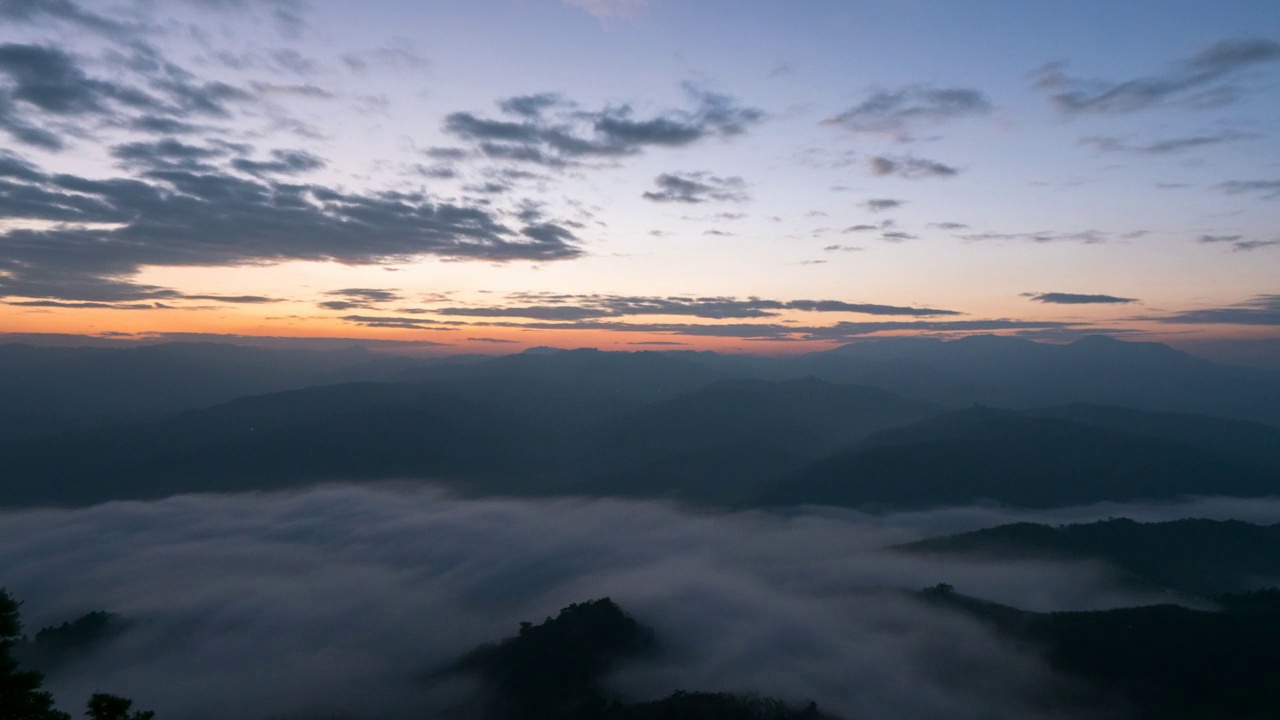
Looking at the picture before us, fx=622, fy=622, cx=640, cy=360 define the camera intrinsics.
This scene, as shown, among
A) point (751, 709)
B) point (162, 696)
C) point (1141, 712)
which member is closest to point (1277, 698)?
point (1141, 712)

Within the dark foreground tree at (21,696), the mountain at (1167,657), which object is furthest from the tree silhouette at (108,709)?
the mountain at (1167,657)

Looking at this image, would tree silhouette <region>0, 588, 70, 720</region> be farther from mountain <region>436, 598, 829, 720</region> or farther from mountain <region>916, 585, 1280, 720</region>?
mountain <region>916, 585, 1280, 720</region>

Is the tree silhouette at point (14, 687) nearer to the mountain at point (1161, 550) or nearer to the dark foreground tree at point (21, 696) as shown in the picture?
the dark foreground tree at point (21, 696)

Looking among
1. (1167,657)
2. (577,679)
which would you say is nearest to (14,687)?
(577,679)

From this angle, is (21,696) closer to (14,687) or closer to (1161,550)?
(14,687)

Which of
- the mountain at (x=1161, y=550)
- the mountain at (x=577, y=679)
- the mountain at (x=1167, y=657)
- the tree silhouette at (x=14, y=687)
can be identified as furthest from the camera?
the mountain at (x=1161, y=550)

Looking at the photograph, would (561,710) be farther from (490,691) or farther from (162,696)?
(162,696)

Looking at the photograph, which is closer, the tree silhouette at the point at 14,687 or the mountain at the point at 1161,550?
the tree silhouette at the point at 14,687

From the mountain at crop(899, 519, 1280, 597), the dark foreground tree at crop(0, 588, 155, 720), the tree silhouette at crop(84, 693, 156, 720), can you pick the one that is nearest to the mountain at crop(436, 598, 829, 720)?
the tree silhouette at crop(84, 693, 156, 720)
